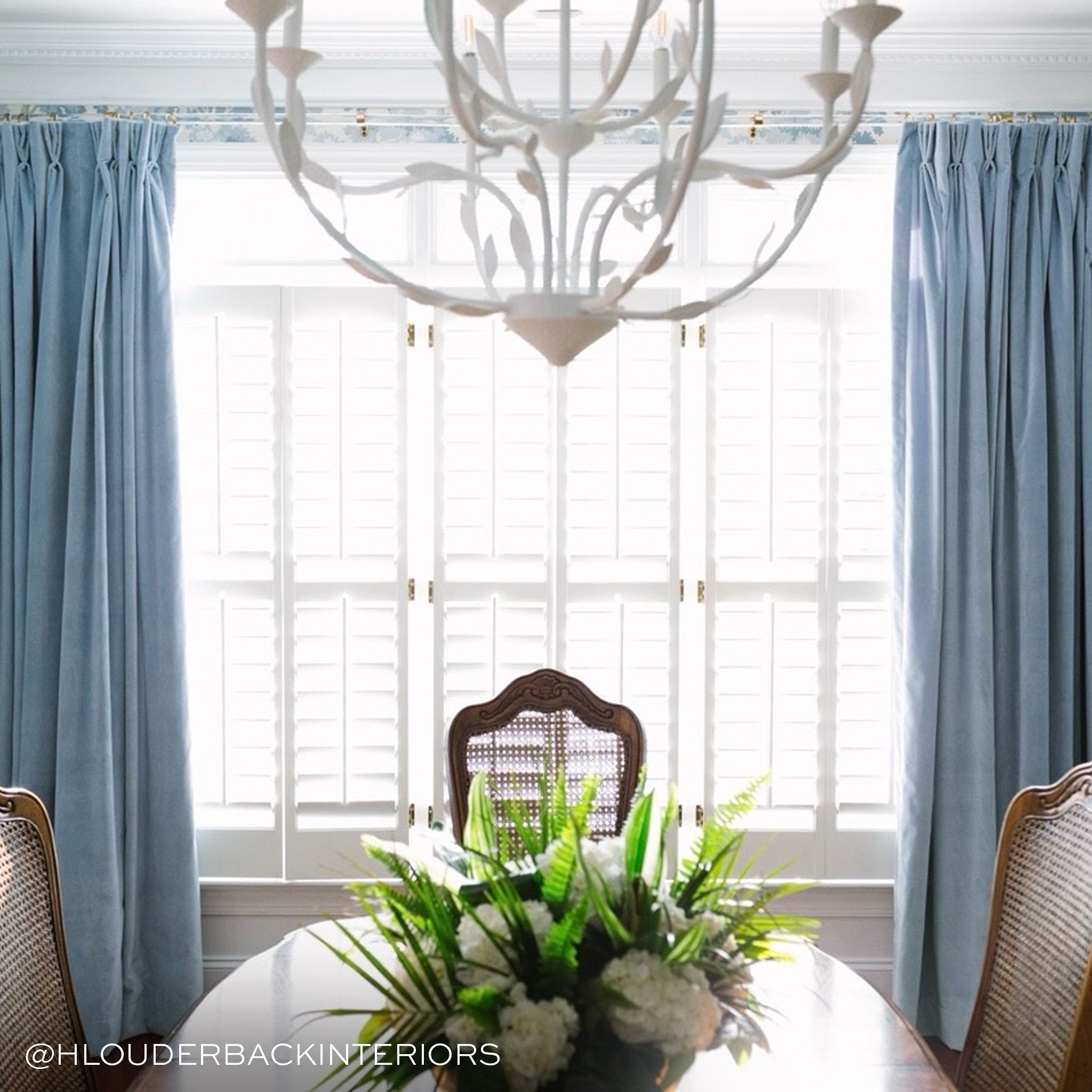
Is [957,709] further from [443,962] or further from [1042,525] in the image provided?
[443,962]

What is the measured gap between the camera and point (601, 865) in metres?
1.38

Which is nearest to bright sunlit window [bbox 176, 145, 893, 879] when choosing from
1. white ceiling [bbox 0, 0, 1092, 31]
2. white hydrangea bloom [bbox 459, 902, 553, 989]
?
white ceiling [bbox 0, 0, 1092, 31]

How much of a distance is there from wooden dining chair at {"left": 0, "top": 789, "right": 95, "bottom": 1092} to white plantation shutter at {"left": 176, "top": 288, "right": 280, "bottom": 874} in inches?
54.7

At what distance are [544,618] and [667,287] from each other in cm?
95

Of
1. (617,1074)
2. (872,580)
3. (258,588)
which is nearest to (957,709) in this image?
(872,580)

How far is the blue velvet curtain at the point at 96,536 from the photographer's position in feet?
10.0

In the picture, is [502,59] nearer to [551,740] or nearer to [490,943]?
[490,943]

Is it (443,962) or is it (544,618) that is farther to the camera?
(544,618)

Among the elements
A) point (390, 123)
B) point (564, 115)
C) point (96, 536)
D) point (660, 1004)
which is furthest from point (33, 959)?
point (390, 123)

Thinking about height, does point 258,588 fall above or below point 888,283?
below

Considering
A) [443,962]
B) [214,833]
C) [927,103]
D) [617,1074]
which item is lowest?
[214,833]

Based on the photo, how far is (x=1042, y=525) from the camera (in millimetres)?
3080

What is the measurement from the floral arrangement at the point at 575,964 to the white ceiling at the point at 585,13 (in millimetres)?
2189

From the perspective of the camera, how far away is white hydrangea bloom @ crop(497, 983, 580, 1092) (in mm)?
1224
